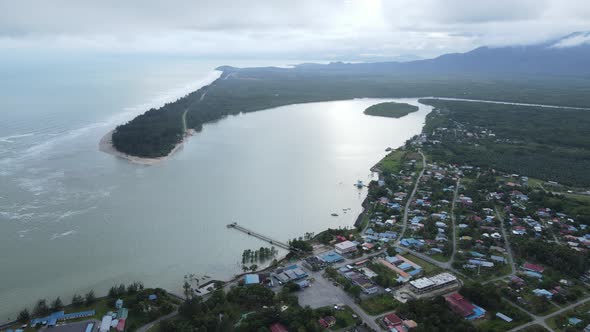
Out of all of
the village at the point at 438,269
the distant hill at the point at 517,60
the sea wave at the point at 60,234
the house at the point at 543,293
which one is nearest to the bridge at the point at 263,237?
the village at the point at 438,269

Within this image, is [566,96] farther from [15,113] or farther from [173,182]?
[15,113]

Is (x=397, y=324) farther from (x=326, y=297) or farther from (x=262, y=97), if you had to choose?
(x=262, y=97)

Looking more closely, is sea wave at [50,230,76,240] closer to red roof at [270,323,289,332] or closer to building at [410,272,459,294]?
red roof at [270,323,289,332]

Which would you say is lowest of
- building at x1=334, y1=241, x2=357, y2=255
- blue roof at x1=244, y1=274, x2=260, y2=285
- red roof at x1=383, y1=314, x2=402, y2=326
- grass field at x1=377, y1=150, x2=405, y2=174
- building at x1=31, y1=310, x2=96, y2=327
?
red roof at x1=383, y1=314, x2=402, y2=326

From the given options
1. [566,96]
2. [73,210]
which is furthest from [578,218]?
[566,96]

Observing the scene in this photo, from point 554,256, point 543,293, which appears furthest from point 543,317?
point 554,256

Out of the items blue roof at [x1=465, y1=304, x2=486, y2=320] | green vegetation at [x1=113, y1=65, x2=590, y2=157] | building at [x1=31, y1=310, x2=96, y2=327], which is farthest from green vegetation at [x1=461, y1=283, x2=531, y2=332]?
green vegetation at [x1=113, y1=65, x2=590, y2=157]
